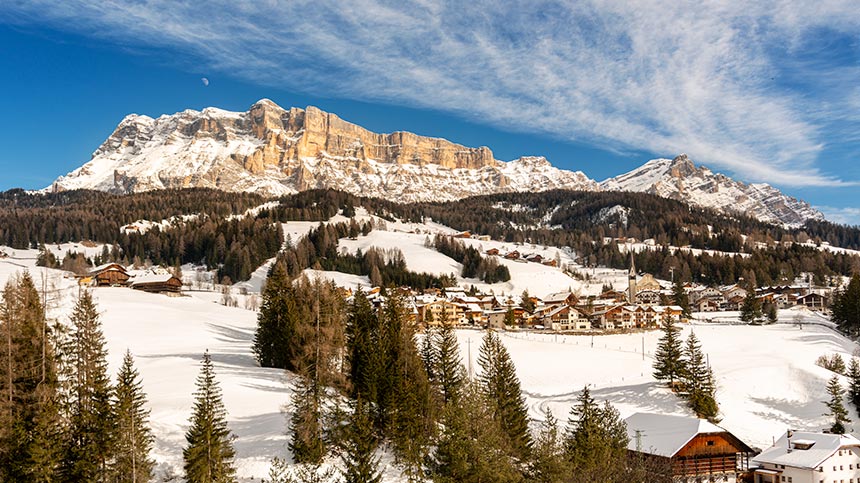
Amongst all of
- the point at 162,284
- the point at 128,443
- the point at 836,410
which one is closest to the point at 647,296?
the point at 836,410

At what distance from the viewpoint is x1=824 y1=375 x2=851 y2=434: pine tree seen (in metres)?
56.0

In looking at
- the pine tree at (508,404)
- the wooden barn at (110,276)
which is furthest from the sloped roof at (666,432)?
the wooden barn at (110,276)

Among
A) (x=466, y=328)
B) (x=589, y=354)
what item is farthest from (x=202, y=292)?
(x=589, y=354)

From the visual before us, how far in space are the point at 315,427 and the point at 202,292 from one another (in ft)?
351

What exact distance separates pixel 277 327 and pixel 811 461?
1720 inches

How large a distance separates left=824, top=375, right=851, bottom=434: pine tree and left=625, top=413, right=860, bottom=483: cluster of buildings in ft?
34.3

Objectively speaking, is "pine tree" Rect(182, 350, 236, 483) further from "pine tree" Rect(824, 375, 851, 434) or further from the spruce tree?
"pine tree" Rect(824, 375, 851, 434)

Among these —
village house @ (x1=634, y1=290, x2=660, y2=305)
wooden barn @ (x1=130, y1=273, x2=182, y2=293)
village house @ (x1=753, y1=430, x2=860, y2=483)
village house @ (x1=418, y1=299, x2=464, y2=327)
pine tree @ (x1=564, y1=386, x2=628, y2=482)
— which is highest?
wooden barn @ (x1=130, y1=273, x2=182, y2=293)

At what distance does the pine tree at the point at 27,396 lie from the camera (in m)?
31.0

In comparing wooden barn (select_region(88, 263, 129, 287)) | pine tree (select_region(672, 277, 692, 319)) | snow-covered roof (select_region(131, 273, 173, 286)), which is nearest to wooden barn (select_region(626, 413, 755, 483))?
pine tree (select_region(672, 277, 692, 319))

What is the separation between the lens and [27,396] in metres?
34.5

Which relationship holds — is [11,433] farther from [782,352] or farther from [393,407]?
[782,352]

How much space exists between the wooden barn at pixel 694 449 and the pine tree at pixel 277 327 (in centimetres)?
2987

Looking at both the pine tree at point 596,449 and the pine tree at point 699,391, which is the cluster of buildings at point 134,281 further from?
the pine tree at point 596,449
